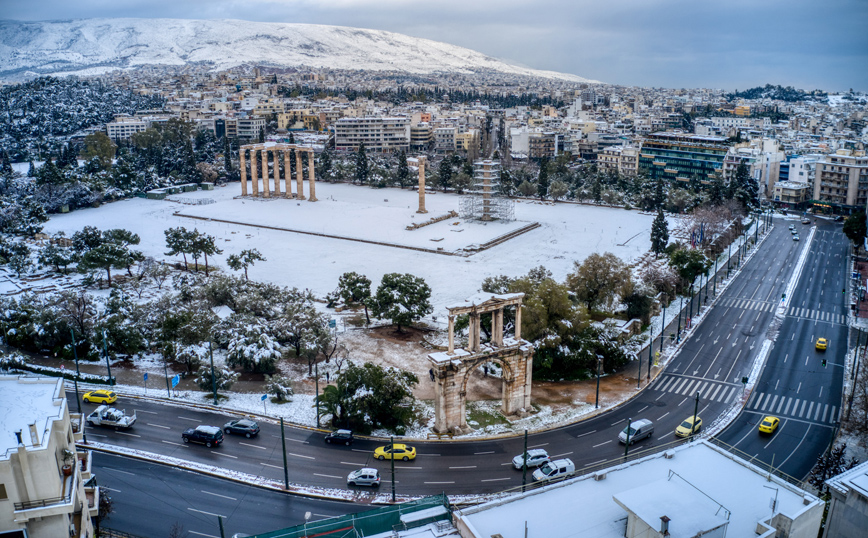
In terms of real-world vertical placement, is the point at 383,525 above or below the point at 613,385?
above

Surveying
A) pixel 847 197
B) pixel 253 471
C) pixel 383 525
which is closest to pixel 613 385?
pixel 253 471

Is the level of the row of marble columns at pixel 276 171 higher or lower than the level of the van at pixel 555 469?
higher

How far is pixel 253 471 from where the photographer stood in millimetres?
26391

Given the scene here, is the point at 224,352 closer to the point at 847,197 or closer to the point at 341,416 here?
the point at 341,416

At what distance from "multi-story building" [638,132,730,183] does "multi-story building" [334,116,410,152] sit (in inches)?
1865

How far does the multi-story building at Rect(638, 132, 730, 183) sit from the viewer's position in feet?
317

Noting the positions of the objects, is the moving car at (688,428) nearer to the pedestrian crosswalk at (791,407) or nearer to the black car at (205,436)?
the pedestrian crosswalk at (791,407)

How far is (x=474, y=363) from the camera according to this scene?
97.3 ft

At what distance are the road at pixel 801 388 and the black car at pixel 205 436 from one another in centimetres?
2214

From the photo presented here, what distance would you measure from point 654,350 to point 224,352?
26.5 metres

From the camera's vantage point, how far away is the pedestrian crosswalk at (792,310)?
151 feet

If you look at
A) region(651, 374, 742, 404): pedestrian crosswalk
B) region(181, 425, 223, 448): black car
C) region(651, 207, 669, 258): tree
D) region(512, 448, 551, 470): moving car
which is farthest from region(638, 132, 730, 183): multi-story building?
region(181, 425, 223, 448): black car

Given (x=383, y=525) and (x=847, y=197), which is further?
(x=847, y=197)

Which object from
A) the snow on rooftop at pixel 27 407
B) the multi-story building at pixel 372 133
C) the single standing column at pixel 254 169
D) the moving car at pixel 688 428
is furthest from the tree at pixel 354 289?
the multi-story building at pixel 372 133
